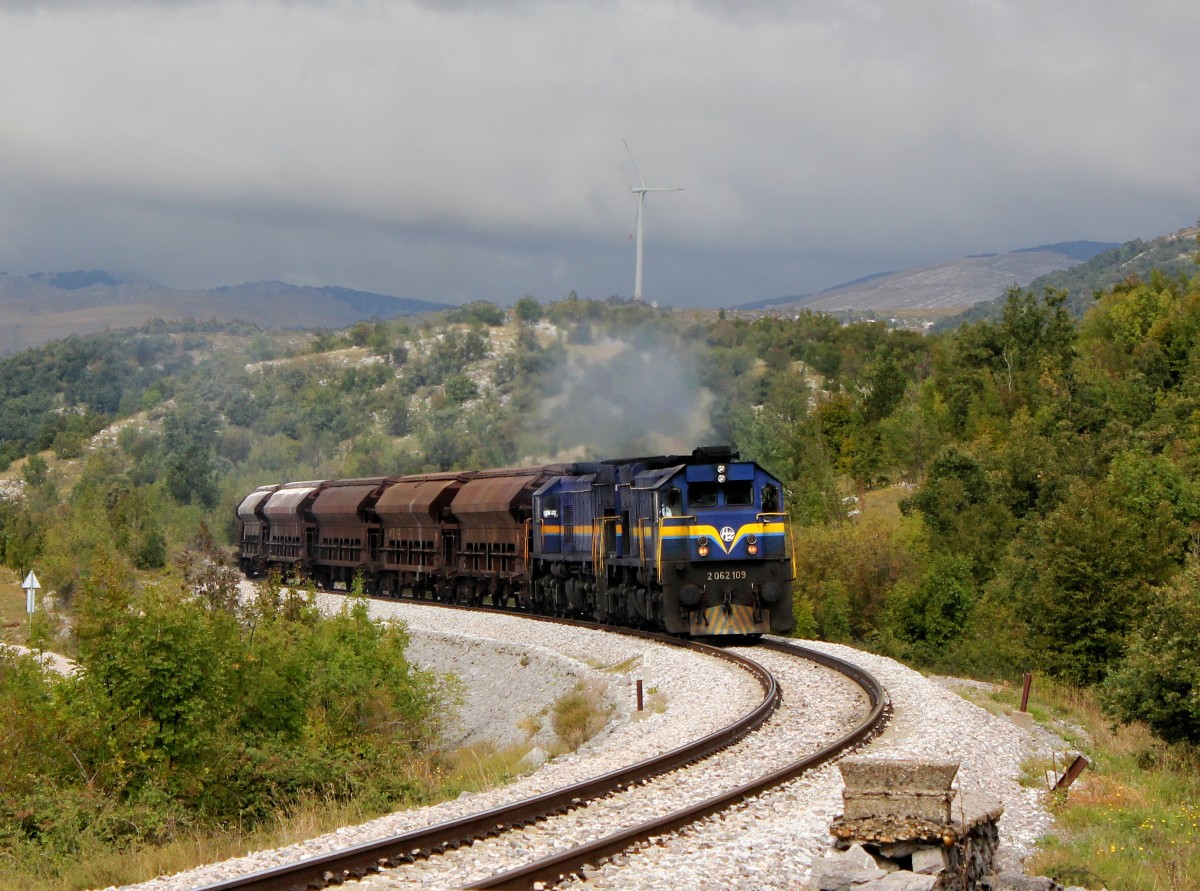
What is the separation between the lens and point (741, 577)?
2892 cm

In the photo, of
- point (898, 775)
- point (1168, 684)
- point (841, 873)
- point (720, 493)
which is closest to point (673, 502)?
point (720, 493)

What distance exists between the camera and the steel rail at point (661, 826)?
1031 cm

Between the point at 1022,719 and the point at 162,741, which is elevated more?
the point at 162,741

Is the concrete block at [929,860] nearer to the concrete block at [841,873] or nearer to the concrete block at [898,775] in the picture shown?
the concrete block at [841,873]

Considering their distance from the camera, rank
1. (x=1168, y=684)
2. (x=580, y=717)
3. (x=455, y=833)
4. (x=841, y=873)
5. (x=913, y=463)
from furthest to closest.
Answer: (x=913, y=463) → (x=580, y=717) → (x=1168, y=684) → (x=455, y=833) → (x=841, y=873)

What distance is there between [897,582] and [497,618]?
23.7 meters

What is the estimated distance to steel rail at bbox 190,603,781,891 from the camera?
1027 centimetres

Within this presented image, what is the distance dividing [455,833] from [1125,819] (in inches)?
278

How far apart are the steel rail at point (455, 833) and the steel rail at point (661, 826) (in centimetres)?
108

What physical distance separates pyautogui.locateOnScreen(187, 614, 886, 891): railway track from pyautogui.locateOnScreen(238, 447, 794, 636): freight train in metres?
11.3

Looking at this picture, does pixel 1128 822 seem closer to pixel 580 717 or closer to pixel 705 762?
pixel 705 762

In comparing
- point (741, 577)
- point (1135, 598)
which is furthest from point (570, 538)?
point (1135, 598)

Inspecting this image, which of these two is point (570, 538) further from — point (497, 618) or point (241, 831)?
point (241, 831)

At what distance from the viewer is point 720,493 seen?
2898cm
